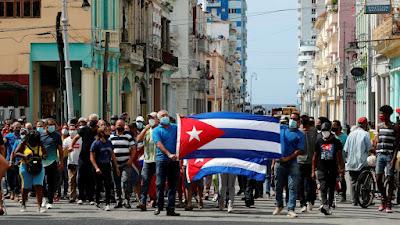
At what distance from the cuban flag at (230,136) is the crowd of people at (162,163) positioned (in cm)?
37

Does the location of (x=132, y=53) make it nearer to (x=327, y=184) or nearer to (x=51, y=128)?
(x=51, y=128)

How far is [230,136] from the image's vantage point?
794 inches

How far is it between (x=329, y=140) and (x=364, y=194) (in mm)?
2327

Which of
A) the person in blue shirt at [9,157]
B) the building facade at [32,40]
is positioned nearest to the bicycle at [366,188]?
the person in blue shirt at [9,157]

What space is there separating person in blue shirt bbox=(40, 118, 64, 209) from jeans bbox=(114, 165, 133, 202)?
1293mm

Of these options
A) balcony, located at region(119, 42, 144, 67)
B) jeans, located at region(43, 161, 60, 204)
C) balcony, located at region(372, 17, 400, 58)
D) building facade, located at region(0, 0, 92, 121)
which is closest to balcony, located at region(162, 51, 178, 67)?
balcony, located at region(119, 42, 144, 67)

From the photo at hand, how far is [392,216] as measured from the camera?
1950 centimetres

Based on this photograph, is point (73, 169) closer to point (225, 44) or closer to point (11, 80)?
point (11, 80)

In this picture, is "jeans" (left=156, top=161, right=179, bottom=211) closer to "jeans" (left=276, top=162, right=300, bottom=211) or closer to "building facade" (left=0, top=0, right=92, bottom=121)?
"jeans" (left=276, top=162, right=300, bottom=211)

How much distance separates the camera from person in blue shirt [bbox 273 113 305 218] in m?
19.3

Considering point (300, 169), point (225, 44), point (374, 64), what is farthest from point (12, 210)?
point (225, 44)

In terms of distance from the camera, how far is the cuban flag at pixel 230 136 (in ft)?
65.6

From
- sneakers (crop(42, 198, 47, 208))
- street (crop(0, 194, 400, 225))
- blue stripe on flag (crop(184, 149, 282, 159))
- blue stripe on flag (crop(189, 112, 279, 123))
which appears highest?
blue stripe on flag (crop(189, 112, 279, 123))

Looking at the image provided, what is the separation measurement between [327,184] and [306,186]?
3.02 feet
